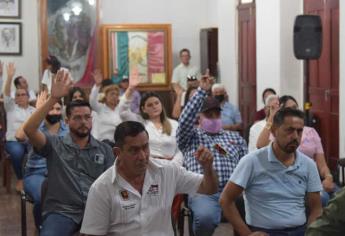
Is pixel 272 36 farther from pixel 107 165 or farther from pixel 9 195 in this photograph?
pixel 107 165

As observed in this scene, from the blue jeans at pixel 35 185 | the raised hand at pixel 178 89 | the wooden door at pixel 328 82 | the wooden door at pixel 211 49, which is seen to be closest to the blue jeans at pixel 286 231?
the blue jeans at pixel 35 185

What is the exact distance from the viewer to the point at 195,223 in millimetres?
4461

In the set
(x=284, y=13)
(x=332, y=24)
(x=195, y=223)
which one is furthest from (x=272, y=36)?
(x=195, y=223)

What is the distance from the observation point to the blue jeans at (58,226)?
12.6 feet

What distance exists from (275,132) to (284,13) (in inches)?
179

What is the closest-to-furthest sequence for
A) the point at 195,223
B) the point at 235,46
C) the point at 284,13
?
the point at 195,223 < the point at 284,13 < the point at 235,46

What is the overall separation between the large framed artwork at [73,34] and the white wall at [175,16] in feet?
1.74

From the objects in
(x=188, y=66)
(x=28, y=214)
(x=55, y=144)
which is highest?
(x=188, y=66)

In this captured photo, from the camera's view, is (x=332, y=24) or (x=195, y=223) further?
(x=332, y=24)

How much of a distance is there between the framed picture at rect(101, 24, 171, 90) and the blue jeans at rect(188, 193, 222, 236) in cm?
656

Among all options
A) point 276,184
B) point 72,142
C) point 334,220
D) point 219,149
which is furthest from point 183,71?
point 334,220

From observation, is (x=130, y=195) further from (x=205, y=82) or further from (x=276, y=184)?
(x=205, y=82)

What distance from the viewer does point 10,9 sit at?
Result: 35.5ft

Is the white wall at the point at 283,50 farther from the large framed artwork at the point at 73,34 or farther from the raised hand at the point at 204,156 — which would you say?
the raised hand at the point at 204,156
